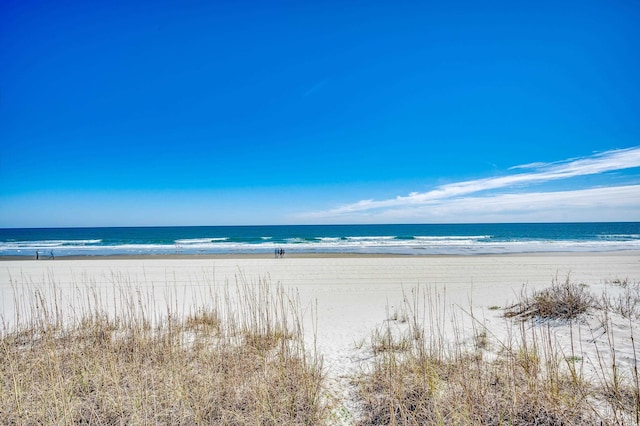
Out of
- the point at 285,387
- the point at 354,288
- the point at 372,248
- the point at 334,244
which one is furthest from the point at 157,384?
the point at 334,244

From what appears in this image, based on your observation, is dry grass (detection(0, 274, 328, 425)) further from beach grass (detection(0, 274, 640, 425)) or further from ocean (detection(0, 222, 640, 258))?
ocean (detection(0, 222, 640, 258))

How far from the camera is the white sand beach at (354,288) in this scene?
228 inches

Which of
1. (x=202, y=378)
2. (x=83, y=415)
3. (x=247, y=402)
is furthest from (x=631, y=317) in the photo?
(x=83, y=415)

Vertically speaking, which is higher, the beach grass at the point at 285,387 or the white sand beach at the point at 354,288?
the beach grass at the point at 285,387

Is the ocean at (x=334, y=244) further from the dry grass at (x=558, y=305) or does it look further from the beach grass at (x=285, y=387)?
the beach grass at (x=285, y=387)

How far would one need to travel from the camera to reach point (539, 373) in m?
3.99

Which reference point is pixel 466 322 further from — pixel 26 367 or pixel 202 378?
pixel 26 367

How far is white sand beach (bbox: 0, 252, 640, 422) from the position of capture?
19.0 ft

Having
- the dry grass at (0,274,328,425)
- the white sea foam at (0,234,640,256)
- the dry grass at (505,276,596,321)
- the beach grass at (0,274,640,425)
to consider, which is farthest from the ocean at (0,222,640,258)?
the dry grass at (0,274,328,425)

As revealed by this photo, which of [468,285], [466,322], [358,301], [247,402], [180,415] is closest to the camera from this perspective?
[180,415]

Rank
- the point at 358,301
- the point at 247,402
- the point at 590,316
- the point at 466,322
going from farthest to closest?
the point at 358,301, the point at 466,322, the point at 590,316, the point at 247,402

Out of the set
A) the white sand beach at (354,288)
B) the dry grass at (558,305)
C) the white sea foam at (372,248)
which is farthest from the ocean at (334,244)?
the dry grass at (558,305)

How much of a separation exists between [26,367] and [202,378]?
276cm

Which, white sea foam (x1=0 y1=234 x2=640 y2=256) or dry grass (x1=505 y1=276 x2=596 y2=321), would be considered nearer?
dry grass (x1=505 y1=276 x2=596 y2=321)
